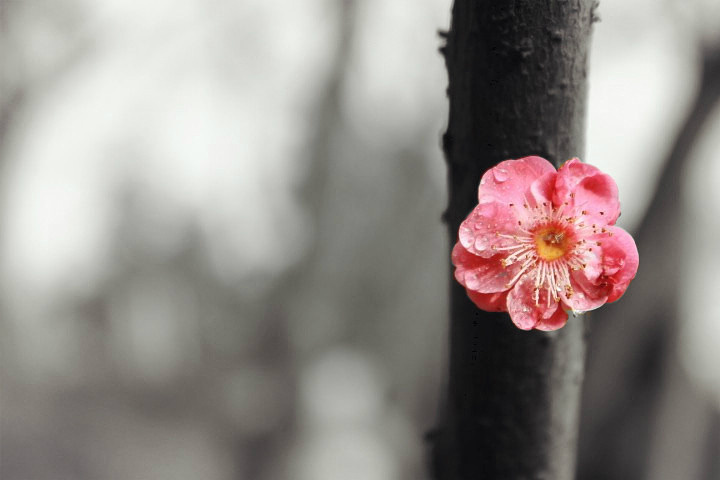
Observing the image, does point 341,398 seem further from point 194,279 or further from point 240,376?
point 194,279

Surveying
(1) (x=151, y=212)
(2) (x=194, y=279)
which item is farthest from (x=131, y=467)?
(1) (x=151, y=212)

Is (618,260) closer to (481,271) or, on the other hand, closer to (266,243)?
(481,271)

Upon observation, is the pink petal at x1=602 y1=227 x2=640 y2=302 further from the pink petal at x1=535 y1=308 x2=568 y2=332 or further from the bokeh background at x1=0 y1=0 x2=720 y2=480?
the bokeh background at x1=0 y1=0 x2=720 y2=480

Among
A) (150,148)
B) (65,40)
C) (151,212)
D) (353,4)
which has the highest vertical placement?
(353,4)

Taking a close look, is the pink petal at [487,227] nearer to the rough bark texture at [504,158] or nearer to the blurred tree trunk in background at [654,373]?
the rough bark texture at [504,158]

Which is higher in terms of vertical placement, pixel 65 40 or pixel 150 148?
pixel 65 40

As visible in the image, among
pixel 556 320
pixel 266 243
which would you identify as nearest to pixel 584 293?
pixel 556 320
